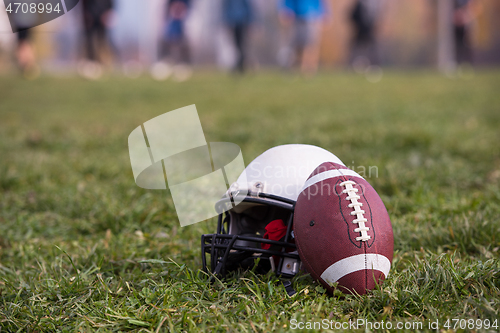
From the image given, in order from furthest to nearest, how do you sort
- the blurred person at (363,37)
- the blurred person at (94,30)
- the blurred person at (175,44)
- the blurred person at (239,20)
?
the blurred person at (363,37), the blurred person at (175,44), the blurred person at (239,20), the blurred person at (94,30)

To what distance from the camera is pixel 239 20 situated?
38.1ft

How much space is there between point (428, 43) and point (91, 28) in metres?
13.7

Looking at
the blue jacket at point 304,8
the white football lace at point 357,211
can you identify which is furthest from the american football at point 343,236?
the blue jacket at point 304,8

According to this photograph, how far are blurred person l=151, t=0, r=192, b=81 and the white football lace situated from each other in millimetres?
10682

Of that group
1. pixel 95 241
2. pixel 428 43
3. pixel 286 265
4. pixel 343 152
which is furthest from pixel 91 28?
pixel 428 43

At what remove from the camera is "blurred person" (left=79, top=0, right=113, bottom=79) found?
36.9 feet

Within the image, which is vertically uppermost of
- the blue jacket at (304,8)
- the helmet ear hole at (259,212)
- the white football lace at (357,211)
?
the blue jacket at (304,8)

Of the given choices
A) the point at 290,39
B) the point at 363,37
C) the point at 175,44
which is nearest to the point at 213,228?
the point at 175,44

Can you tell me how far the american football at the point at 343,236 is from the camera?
5.14 ft

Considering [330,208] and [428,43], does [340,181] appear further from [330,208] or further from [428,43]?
[428,43]

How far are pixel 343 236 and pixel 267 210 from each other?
1.53ft

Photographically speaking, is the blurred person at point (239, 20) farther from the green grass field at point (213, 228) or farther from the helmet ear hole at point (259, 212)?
the helmet ear hole at point (259, 212)

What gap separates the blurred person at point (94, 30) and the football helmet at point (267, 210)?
34.1ft

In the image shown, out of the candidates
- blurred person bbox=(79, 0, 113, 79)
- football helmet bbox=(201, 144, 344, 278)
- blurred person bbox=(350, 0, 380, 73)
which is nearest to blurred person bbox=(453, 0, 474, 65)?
blurred person bbox=(350, 0, 380, 73)
